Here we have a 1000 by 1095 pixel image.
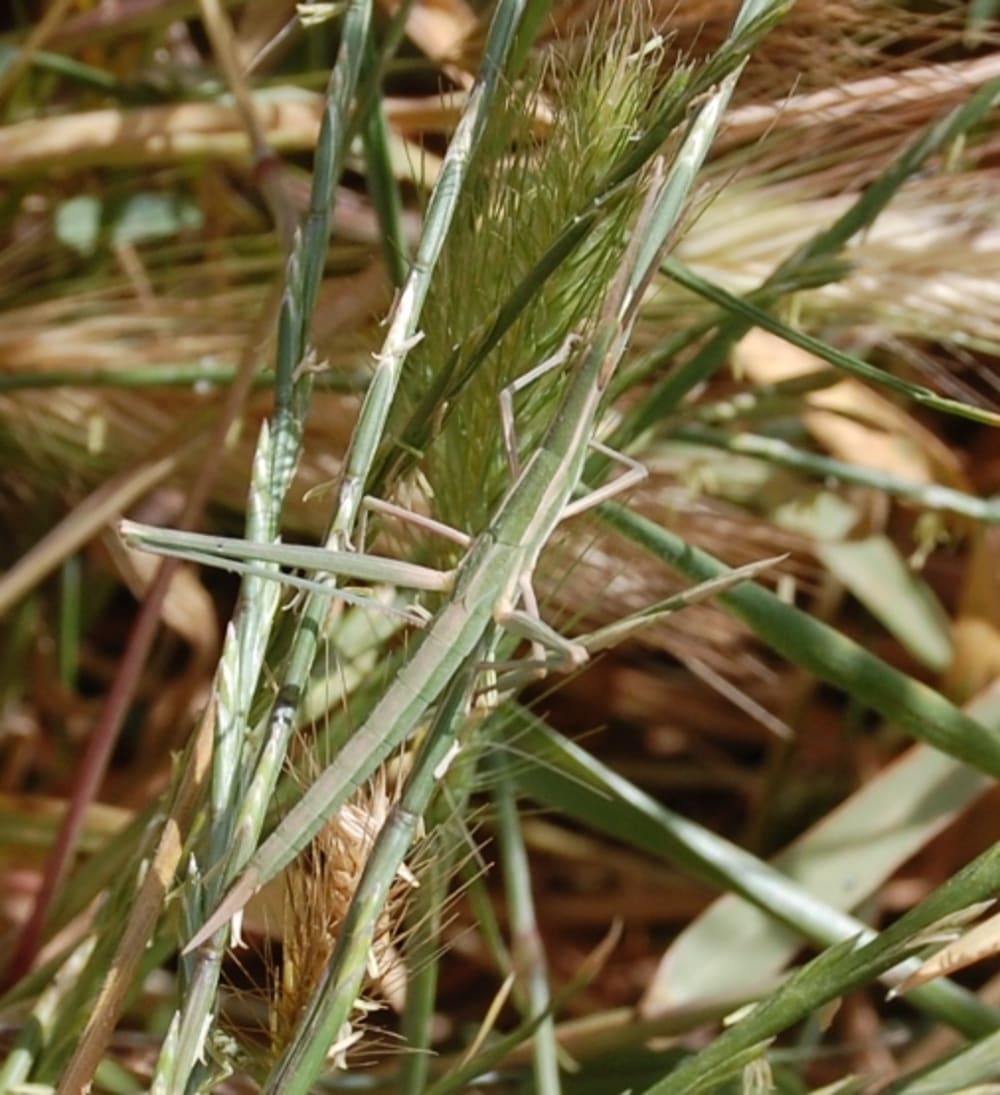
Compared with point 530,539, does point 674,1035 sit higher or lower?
lower

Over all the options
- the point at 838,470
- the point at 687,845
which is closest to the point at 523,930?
the point at 687,845

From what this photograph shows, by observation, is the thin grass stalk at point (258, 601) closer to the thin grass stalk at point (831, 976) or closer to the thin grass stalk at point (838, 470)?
the thin grass stalk at point (831, 976)

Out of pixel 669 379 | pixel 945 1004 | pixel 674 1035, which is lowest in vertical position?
pixel 674 1035

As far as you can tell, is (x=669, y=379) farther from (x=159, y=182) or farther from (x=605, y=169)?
(x=159, y=182)

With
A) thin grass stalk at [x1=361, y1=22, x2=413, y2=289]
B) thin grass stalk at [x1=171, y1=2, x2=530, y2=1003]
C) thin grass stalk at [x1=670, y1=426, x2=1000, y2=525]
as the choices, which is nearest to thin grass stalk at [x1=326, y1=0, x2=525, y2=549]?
thin grass stalk at [x1=171, y1=2, x2=530, y2=1003]

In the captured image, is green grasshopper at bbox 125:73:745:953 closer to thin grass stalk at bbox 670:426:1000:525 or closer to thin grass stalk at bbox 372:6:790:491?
thin grass stalk at bbox 372:6:790:491

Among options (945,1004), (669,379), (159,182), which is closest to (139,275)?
(159,182)

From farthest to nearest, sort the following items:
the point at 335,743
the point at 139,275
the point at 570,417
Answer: the point at 139,275 → the point at 335,743 → the point at 570,417
